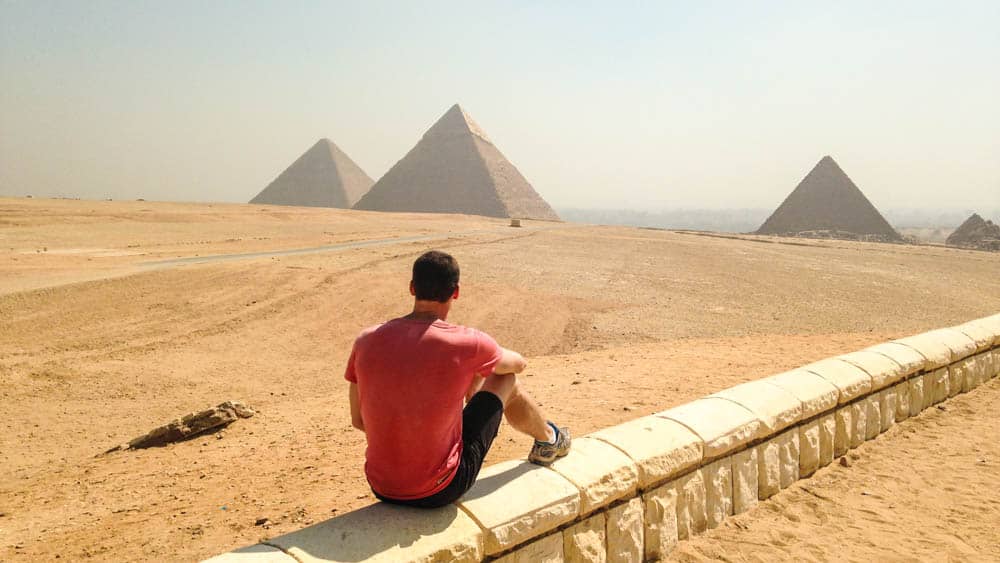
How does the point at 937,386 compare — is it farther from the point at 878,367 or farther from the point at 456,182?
the point at 456,182

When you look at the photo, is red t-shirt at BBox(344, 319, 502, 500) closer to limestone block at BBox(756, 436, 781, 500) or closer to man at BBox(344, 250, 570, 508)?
man at BBox(344, 250, 570, 508)

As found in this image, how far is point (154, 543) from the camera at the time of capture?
10.6ft

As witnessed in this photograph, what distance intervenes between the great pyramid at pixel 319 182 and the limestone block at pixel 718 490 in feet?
261

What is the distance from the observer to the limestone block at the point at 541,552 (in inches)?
98.7

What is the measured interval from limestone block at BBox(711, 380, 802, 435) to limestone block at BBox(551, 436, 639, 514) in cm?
112

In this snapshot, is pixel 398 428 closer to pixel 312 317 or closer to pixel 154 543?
pixel 154 543

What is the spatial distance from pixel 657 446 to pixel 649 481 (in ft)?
0.63

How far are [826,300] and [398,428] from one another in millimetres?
13118

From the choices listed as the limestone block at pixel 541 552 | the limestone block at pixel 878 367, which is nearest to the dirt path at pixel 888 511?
the limestone block at pixel 878 367

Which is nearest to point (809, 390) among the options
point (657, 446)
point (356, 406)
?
point (657, 446)

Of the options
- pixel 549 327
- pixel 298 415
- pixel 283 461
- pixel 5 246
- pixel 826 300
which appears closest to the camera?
pixel 283 461

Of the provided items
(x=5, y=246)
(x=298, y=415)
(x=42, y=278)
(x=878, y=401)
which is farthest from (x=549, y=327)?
(x=5, y=246)

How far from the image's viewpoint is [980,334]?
240 inches

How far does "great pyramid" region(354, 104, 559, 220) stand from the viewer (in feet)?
229
